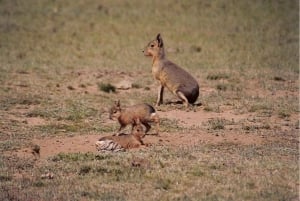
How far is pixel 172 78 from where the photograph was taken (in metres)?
16.4

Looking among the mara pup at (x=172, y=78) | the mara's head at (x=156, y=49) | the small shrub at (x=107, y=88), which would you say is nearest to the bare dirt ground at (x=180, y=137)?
the mara pup at (x=172, y=78)

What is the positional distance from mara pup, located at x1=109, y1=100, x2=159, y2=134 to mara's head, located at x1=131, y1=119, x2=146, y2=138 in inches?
2.8

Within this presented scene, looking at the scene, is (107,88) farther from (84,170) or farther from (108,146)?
(84,170)

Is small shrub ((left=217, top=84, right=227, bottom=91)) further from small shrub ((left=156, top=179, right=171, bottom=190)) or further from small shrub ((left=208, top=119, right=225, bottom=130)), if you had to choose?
small shrub ((left=156, top=179, right=171, bottom=190))

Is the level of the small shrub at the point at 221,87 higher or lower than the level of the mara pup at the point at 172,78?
lower

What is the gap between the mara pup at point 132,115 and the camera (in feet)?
41.2

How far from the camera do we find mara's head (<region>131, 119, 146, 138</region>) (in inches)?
468

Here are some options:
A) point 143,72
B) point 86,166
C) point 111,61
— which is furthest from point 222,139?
point 111,61

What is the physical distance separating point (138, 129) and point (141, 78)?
925 cm

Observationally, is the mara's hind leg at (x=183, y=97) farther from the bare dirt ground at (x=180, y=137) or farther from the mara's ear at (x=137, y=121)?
the mara's ear at (x=137, y=121)

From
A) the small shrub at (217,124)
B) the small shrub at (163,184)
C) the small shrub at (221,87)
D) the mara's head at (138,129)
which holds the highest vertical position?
the mara's head at (138,129)

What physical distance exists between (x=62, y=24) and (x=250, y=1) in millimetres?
10377

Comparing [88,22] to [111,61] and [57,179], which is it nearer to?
[111,61]

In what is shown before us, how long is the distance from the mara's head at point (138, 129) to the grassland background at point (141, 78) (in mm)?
665
